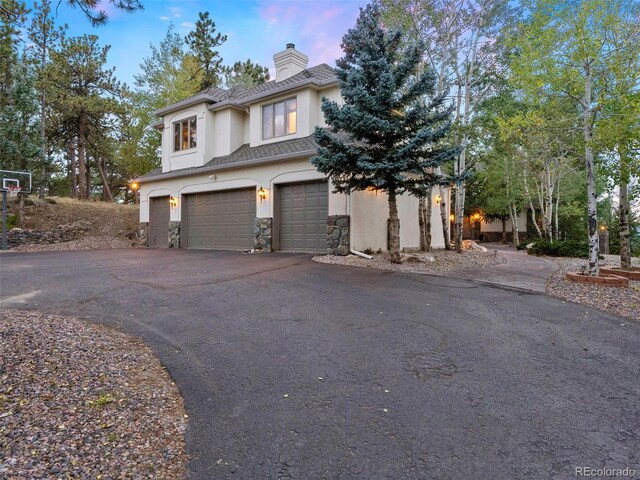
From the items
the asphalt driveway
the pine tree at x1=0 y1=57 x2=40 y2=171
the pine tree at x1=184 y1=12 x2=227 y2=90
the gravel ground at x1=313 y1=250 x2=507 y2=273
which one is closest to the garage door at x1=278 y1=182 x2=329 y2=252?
the gravel ground at x1=313 y1=250 x2=507 y2=273

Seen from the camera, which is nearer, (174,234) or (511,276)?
(511,276)

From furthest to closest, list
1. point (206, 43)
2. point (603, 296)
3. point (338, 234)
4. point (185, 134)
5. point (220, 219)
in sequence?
point (206, 43), point (185, 134), point (220, 219), point (338, 234), point (603, 296)

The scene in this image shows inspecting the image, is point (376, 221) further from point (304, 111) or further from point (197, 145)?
point (197, 145)

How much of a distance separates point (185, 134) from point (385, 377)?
49.5 feet

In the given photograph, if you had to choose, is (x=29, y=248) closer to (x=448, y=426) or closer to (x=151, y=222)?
(x=151, y=222)

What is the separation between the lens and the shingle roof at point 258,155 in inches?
443

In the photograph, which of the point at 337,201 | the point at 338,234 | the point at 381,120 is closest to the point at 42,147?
the point at 337,201

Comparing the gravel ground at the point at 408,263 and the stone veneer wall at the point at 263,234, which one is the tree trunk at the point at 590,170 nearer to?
the gravel ground at the point at 408,263

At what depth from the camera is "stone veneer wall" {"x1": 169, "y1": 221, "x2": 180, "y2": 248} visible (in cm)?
1493

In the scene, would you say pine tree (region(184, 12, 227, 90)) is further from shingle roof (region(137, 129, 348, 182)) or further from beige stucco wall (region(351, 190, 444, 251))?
beige stucco wall (region(351, 190, 444, 251))

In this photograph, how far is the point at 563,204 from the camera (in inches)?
897

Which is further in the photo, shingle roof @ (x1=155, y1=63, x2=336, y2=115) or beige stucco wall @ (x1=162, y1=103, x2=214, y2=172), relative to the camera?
beige stucco wall @ (x1=162, y1=103, x2=214, y2=172)

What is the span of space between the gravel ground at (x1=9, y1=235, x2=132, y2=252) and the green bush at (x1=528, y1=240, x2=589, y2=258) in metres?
17.7

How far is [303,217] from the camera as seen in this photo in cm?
1163
